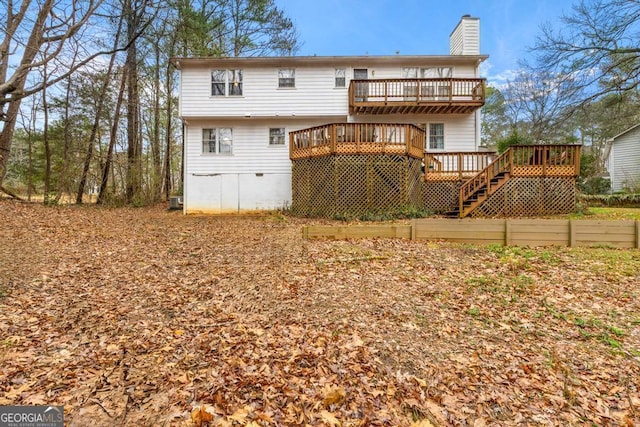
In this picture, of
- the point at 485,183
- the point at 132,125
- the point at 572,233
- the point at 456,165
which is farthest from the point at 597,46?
the point at 132,125

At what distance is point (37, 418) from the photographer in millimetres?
2260

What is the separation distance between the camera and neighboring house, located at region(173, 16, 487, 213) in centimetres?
1418

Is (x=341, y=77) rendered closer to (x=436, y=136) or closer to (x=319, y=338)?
(x=436, y=136)

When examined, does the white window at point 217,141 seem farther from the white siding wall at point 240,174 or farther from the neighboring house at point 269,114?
the white siding wall at point 240,174

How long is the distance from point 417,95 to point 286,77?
5.92 meters

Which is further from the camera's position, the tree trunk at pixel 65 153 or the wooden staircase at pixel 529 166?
the tree trunk at pixel 65 153

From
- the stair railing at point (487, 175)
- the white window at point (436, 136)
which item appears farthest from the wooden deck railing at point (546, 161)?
the white window at point (436, 136)

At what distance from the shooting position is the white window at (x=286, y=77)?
47.0 ft

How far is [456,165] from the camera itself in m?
12.9

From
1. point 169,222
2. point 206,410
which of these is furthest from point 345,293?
point 169,222

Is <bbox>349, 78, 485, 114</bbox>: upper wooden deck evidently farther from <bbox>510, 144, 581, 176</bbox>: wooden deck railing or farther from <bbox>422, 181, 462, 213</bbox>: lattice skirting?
<bbox>422, 181, 462, 213</bbox>: lattice skirting

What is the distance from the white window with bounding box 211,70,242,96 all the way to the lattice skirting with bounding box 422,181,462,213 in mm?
9435
